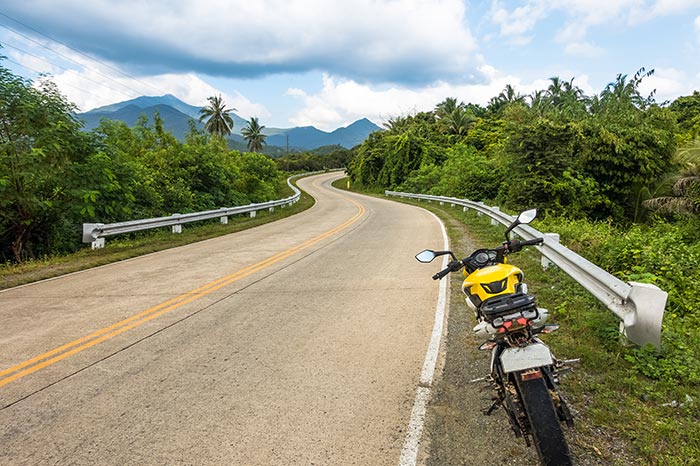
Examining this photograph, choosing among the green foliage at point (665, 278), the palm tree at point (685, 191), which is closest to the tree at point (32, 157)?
the green foliage at point (665, 278)

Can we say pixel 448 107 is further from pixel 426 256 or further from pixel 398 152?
pixel 426 256

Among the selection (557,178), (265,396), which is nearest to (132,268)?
(265,396)

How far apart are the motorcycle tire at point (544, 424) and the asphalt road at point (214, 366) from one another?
0.99m

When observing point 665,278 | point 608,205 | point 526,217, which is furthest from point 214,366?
point 608,205

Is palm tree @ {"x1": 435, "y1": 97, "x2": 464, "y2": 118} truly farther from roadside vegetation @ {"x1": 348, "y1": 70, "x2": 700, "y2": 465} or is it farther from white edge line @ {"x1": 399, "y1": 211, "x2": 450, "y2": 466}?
white edge line @ {"x1": 399, "y1": 211, "x2": 450, "y2": 466}

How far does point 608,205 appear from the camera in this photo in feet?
64.3

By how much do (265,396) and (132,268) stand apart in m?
7.31

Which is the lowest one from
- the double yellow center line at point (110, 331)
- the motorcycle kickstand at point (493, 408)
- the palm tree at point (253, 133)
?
the double yellow center line at point (110, 331)

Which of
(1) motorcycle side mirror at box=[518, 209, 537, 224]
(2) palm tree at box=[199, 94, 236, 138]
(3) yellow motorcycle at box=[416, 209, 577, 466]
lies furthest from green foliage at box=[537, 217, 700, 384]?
(2) palm tree at box=[199, 94, 236, 138]

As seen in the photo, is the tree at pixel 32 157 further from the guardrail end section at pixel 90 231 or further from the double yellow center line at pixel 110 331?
the double yellow center line at pixel 110 331

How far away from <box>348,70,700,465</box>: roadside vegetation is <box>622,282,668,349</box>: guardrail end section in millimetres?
259

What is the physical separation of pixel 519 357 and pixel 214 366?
3.17 metres

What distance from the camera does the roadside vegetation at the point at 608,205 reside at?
367 centimetres

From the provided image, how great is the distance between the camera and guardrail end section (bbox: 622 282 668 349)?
3.86 meters
